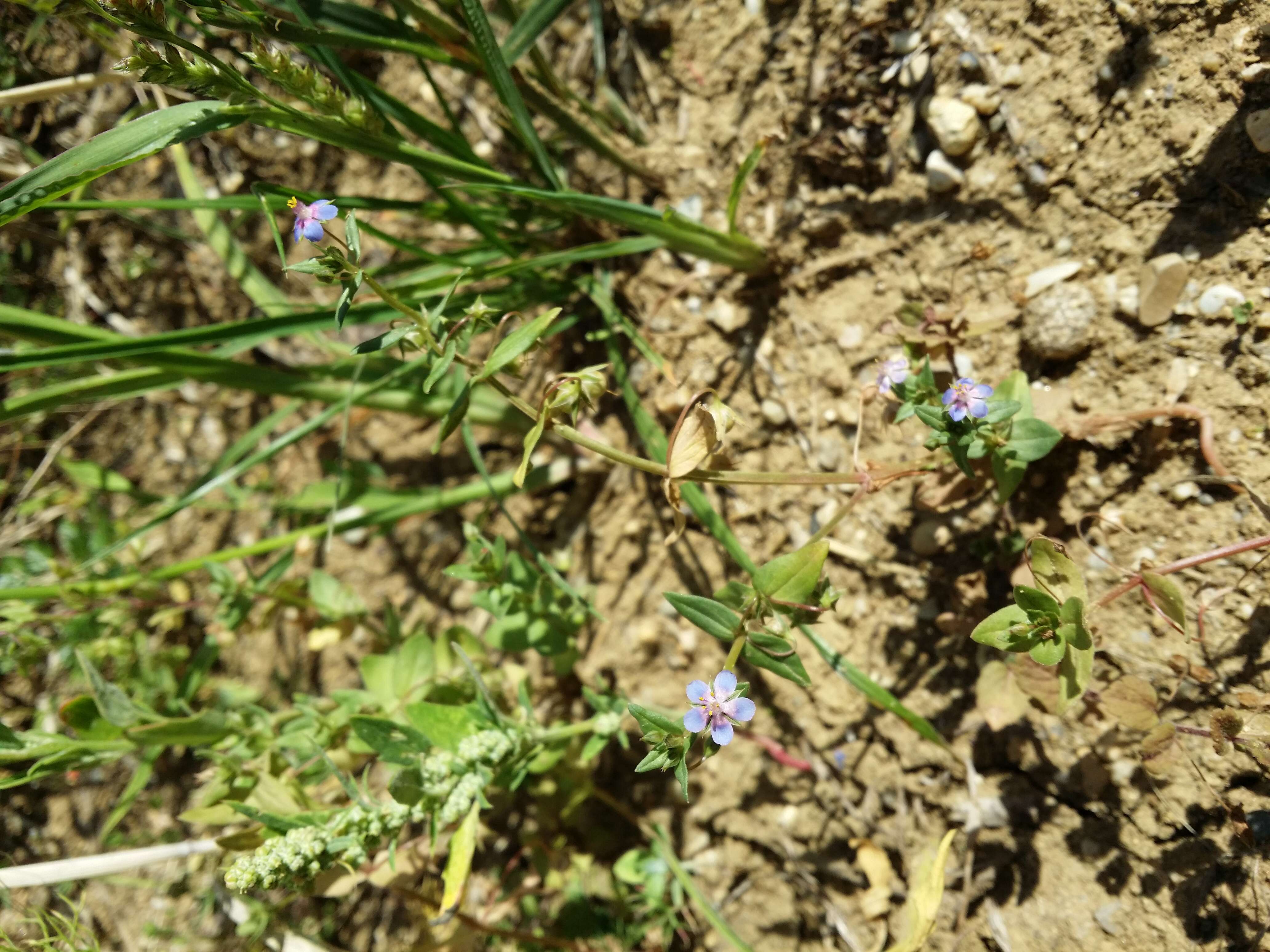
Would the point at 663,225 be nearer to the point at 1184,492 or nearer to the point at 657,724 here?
the point at 657,724

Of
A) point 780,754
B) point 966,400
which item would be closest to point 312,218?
point 966,400

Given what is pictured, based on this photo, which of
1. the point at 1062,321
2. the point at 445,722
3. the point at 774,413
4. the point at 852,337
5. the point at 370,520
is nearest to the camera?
the point at 1062,321

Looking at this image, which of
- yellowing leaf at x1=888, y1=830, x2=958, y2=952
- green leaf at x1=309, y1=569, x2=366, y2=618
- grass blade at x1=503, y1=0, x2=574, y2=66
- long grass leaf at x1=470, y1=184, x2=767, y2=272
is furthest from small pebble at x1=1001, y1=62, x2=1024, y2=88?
green leaf at x1=309, y1=569, x2=366, y2=618

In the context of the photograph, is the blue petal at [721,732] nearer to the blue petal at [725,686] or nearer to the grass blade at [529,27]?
the blue petal at [725,686]

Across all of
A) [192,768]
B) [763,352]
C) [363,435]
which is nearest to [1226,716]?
[763,352]

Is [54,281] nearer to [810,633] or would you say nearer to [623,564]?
[623,564]

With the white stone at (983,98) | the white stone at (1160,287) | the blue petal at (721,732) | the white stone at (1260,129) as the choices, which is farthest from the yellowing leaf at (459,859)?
the white stone at (1260,129)
